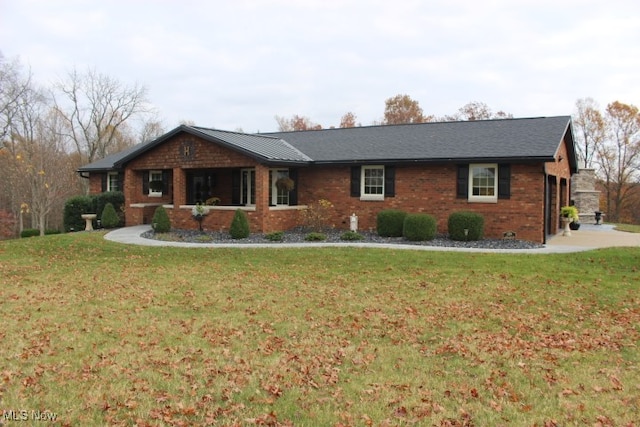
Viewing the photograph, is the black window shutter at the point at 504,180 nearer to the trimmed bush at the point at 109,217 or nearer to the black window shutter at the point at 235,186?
the black window shutter at the point at 235,186

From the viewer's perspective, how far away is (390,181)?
1778cm

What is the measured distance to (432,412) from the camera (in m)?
4.25

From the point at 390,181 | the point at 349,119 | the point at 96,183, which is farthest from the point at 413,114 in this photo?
the point at 390,181

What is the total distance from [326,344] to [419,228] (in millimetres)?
10044

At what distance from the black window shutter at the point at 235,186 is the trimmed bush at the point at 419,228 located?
8.05m

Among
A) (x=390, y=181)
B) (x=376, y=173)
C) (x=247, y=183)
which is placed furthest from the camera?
(x=247, y=183)

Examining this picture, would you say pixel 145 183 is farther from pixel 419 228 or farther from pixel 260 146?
pixel 419 228

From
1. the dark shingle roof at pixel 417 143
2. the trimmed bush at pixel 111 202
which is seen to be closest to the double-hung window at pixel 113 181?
the trimmed bush at pixel 111 202

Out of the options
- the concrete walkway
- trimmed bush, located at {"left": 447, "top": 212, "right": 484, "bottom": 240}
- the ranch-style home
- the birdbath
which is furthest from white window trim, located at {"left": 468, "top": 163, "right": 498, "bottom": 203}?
the birdbath

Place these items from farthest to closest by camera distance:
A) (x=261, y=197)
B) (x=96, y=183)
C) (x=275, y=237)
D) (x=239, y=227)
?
(x=96, y=183)
(x=261, y=197)
(x=239, y=227)
(x=275, y=237)

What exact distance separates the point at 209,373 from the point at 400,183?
13427 mm

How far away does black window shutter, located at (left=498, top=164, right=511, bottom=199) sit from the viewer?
1595 centimetres

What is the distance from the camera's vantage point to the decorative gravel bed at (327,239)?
14938 mm

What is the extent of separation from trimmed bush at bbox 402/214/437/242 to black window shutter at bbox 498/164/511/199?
2.42m
